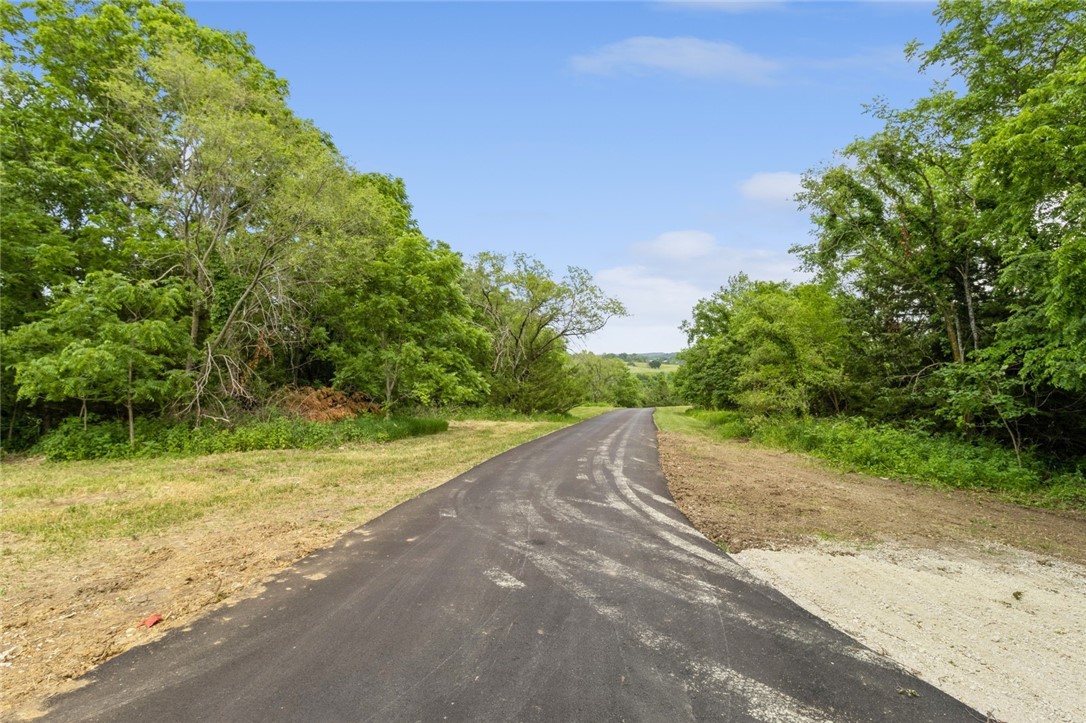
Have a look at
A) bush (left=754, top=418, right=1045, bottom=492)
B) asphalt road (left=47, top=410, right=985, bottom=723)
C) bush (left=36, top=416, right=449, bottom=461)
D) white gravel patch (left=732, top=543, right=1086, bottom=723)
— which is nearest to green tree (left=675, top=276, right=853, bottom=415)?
bush (left=754, top=418, right=1045, bottom=492)

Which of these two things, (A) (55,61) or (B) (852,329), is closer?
(A) (55,61)

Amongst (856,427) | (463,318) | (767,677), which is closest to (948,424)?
(856,427)

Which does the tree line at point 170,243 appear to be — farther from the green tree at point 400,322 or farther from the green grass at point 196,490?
the green grass at point 196,490

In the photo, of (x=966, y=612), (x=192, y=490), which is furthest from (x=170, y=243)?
(x=966, y=612)

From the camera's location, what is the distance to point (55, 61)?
13.6m

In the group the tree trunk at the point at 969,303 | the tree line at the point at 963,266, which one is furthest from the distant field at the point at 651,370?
the tree trunk at the point at 969,303

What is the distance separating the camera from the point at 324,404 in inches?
614

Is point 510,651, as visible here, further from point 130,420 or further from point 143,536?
point 130,420

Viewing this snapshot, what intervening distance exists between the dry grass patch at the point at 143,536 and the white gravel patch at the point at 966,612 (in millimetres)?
5216

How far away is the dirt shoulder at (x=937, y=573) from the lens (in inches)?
113

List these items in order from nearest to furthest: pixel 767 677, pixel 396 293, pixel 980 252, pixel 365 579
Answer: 1. pixel 767 677
2. pixel 365 579
3. pixel 980 252
4. pixel 396 293

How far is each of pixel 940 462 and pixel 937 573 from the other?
6.91 m

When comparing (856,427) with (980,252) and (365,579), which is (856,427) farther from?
(365,579)

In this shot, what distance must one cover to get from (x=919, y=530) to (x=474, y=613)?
238 inches
